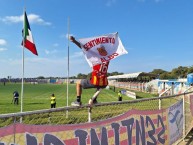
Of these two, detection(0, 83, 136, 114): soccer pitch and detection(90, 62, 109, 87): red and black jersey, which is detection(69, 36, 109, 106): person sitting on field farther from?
detection(0, 83, 136, 114): soccer pitch

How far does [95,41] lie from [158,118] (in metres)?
1.96

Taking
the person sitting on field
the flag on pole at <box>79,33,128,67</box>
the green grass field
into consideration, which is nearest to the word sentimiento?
the flag on pole at <box>79,33,128,67</box>

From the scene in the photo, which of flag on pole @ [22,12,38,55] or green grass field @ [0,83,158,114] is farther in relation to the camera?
green grass field @ [0,83,158,114]

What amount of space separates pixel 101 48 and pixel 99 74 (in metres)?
0.49

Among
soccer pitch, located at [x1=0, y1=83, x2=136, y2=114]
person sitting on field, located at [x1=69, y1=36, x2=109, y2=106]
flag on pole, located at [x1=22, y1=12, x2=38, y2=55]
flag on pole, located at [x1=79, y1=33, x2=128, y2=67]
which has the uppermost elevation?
flag on pole, located at [x1=22, y1=12, x2=38, y2=55]

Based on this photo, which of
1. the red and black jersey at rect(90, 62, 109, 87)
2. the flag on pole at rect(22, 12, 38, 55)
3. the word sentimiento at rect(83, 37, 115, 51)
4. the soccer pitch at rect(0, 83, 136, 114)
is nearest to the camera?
the word sentimiento at rect(83, 37, 115, 51)

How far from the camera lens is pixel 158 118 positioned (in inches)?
260

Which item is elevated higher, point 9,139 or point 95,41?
point 95,41

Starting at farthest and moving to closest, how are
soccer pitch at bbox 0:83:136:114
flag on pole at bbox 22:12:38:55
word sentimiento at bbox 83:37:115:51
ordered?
soccer pitch at bbox 0:83:136:114, flag on pole at bbox 22:12:38:55, word sentimiento at bbox 83:37:115:51

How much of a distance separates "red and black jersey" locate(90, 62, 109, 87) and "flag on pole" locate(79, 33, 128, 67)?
78 mm

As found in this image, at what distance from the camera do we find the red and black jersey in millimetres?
6148

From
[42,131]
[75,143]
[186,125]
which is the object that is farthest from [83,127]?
[186,125]

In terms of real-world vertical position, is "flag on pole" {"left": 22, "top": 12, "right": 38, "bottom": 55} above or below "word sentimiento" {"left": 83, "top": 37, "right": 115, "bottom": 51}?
above

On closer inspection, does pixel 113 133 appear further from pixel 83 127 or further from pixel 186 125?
pixel 186 125
